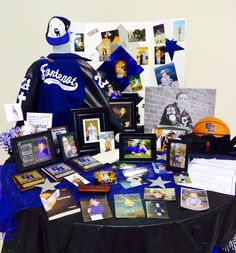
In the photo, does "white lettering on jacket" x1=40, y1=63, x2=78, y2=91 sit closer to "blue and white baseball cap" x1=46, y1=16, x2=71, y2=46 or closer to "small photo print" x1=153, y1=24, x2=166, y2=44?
"blue and white baseball cap" x1=46, y1=16, x2=71, y2=46

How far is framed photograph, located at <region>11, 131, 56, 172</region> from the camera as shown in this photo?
1404 mm

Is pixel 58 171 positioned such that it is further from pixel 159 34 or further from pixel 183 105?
pixel 159 34

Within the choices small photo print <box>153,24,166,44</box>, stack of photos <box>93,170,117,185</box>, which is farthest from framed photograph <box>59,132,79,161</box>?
small photo print <box>153,24,166,44</box>

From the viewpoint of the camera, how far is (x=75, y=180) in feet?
4.34

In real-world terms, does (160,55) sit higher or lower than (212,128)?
higher

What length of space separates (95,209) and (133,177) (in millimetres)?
307

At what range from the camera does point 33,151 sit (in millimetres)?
1449

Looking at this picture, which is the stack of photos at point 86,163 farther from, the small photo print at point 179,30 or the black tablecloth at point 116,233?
the small photo print at point 179,30

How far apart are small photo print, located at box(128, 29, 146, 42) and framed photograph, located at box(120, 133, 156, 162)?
42.9 inches

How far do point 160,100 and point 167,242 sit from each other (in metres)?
1.03

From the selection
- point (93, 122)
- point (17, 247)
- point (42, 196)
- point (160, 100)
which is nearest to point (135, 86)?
point (160, 100)

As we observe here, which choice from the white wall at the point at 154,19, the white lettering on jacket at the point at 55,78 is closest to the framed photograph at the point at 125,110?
the white lettering on jacket at the point at 55,78

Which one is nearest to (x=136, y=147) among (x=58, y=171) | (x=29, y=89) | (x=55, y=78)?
(x=58, y=171)

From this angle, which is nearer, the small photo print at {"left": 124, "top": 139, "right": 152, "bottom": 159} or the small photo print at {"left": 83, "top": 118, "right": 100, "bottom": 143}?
the small photo print at {"left": 124, "top": 139, "right": 152, "bottom": 159}
